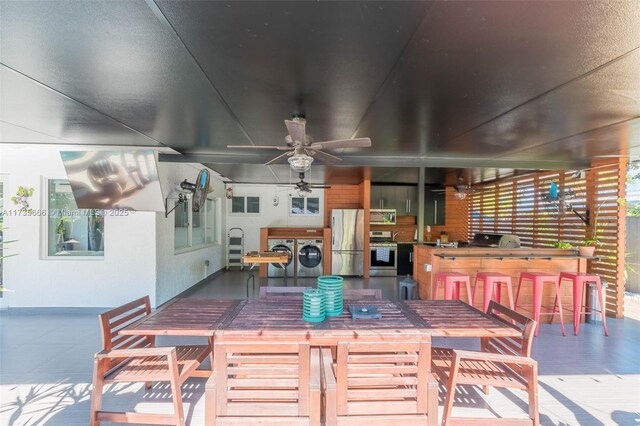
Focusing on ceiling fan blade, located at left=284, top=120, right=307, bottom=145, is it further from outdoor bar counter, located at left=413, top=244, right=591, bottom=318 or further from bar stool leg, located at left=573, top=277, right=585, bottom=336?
bar stool leg, located at left=573, top=277, right=585, bottom=336

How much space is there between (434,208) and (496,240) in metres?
1.84

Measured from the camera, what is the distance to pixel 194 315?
210 centimetres

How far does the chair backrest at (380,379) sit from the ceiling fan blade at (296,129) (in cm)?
151

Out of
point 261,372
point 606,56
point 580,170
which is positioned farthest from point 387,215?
point 261,372

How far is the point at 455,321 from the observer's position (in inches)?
78.9

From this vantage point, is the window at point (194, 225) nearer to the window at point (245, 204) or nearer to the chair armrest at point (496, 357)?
the window at point (245, 204)

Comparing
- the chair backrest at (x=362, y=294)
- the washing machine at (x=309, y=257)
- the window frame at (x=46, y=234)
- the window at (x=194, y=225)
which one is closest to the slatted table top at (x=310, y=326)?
the chair backrest at (x=362, y=294)

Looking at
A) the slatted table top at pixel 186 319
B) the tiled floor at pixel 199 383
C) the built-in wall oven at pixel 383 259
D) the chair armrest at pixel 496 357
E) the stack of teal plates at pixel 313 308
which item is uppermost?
the stack of teal plates at pixel 313 308

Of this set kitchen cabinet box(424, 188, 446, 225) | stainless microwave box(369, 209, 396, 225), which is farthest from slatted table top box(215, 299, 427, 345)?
kitchen cabinet box(424, 188, 446, 225)

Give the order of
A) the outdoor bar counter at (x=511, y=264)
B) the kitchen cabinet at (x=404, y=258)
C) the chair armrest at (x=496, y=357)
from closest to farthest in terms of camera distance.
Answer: the chair armrest at (x=496, y=357) → the outdoor bar counter at (x=511, y=264) → the kitchen cabinet at (x=404, y=258)

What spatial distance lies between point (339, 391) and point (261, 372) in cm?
41

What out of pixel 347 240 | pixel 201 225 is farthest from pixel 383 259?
pixel 201 225

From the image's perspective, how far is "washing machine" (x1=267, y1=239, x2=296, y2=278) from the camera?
6500 mm

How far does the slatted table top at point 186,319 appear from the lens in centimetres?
180
